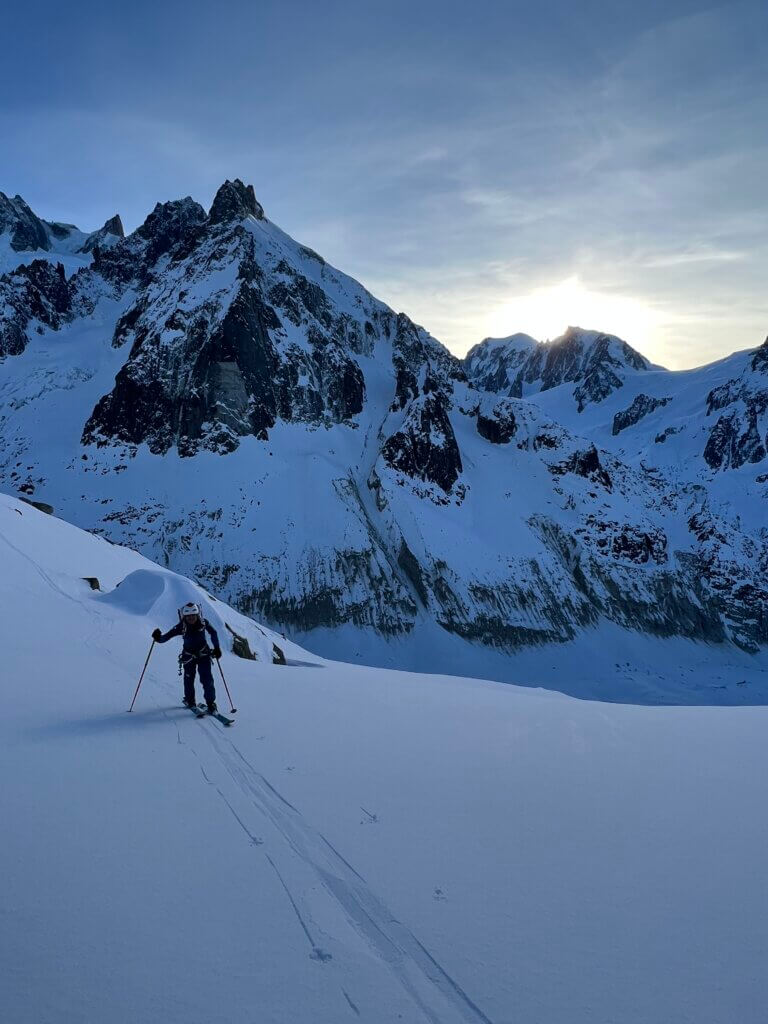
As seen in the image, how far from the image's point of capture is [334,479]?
8250 cm

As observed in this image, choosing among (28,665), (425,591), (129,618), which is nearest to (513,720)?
(28,665)

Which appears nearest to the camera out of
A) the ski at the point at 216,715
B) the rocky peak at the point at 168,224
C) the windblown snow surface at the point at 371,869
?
the windblown snow surface at the point at 371,869

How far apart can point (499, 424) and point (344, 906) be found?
362 ft

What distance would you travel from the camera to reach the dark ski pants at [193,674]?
912 centimetres

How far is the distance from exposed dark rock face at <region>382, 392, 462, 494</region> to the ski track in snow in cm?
8329

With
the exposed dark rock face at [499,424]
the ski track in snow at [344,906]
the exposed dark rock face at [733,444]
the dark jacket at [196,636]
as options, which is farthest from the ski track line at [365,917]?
the exposed dark rock face at [733,444]

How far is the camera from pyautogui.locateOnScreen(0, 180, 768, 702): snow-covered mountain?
239ft

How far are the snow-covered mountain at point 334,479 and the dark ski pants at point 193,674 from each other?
196ft

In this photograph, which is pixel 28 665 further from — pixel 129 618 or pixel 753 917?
pixel 753 917

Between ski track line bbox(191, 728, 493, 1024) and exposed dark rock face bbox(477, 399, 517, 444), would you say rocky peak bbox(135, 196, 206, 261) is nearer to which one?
exposed dark rock face bbox(477, 399, 517, 444)

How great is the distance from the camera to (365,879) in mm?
4297

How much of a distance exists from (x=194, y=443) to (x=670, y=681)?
7687 centimetres

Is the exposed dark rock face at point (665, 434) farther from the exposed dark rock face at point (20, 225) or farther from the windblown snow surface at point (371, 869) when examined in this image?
the exposed dark rock face at point (20, 225)

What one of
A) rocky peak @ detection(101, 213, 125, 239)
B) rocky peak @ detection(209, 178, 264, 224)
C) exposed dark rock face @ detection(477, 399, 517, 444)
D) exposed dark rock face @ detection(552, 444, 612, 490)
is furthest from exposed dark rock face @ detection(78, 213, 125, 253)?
exposed dark rock face @ detection(552, 444, 612, 490)
